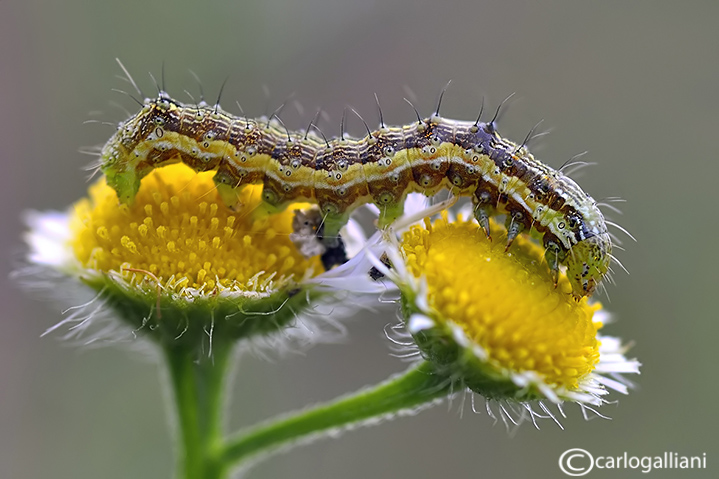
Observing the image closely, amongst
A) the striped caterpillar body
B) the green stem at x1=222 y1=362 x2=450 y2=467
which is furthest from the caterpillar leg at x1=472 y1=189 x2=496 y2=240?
the green stem at x1=222 y1=362 x2=450 y2=467

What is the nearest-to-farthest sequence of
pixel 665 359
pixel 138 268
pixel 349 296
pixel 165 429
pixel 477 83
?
pixel 138 268, pixel 349 296, pixel 665 359, pixel 165 429, pixel 477 83

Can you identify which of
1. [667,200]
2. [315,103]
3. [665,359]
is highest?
[315,103]

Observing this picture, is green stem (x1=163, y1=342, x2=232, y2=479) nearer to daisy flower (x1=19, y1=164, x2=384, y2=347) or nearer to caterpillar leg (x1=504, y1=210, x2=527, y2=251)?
daisy flower (x1=19, y1=164, x2=384, y2=347)

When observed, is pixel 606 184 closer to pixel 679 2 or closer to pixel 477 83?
pixel 477 83

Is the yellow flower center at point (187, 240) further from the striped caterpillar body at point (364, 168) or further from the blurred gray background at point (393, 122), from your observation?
the blurred gray background at point (393, 122)

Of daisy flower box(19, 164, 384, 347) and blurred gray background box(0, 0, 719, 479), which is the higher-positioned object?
blurred gray background box(0, 0, 719, 479)

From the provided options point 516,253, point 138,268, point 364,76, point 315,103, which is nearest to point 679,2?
point 364,76

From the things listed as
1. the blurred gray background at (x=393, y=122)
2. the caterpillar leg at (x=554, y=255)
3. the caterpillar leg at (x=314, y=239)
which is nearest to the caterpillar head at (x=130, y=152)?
the caterpillar leg at (x=314, y=239)
